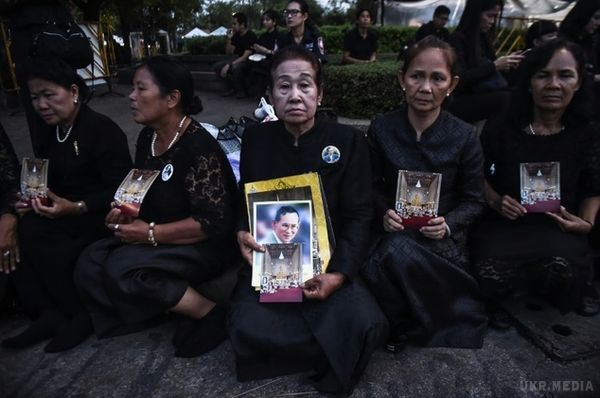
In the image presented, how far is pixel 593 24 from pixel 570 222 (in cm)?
245

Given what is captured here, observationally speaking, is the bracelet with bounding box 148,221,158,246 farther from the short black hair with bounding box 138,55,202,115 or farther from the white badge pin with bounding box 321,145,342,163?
the white badge pin with bounding box 321,145,342,163

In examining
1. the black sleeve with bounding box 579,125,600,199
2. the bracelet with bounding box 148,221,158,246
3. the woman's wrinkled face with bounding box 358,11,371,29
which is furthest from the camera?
the woman's wrinkled face with bounding box 358,11,371,29

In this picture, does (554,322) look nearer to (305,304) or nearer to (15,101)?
(305,304)

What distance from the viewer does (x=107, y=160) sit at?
279 centimetres

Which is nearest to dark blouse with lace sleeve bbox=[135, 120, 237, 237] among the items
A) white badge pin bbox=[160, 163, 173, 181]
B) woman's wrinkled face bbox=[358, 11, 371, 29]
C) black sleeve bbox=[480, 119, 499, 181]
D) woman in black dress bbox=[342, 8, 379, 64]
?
white badge pin bbox=[160, 163, 173, 181]

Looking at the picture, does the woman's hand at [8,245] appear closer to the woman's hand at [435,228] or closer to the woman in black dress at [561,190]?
the woman's hand at [435,228]

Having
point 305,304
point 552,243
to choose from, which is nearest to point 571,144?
point 552,243

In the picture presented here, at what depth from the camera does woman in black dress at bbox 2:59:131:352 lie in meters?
2.69

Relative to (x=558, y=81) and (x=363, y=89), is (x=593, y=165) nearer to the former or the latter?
(x=558, y=81)

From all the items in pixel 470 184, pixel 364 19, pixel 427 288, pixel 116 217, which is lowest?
pixel 427 288

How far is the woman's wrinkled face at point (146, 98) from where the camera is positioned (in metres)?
2.50

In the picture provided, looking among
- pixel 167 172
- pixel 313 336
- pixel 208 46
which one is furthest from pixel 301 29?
pixel 208 46

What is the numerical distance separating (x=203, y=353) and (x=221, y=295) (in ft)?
1.39

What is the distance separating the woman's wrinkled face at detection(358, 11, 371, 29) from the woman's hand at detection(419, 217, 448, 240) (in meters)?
6.03
